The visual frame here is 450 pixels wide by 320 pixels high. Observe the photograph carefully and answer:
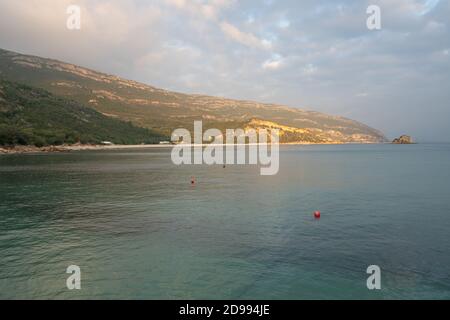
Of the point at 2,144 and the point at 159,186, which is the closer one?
the point at 159,186

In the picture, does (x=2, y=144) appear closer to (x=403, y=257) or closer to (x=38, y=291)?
(x=38, y=291)

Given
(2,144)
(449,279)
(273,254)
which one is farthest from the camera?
(2,144)

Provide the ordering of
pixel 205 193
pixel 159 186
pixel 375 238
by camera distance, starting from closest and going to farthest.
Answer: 1. pixel 375 238
2. pixel 205 193
3. pixel 159 186

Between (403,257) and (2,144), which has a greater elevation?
(2,144)

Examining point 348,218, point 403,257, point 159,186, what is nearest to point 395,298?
point 403,257

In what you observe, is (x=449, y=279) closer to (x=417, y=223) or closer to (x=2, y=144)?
(x=417, y=223)

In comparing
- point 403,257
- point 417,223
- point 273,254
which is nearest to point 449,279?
point 403,257
